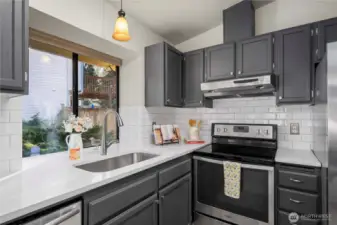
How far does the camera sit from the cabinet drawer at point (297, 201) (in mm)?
1625

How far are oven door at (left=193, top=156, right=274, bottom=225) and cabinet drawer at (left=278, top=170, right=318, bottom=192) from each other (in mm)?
88

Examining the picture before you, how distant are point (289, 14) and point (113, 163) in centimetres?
262

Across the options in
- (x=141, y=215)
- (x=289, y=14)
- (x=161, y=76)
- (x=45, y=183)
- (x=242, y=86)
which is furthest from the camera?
(x=161, y=76)

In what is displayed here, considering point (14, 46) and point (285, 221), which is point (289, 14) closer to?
point (285, 221)

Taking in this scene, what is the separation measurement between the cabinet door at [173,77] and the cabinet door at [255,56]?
794mm

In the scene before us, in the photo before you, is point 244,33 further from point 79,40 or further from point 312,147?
point 79,40

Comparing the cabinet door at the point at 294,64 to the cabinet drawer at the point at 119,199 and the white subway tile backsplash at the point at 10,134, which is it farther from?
the white subway tile backsplash at the point at 10,134

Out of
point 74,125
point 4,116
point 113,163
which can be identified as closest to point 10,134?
point 4,116

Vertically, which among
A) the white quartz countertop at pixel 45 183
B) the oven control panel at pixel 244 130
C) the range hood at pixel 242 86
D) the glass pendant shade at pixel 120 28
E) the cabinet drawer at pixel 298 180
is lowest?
the cabinet drawer at pixel 298 180

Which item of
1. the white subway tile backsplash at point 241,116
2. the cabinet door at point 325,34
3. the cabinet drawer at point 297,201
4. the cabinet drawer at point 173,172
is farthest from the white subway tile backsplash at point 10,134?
the cabinet door at point 325,34

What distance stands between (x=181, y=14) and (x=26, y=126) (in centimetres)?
206

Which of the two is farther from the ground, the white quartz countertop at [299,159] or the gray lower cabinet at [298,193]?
the white quartz countertop at [299,159]

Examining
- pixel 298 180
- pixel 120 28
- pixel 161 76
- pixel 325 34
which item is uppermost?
pixel 325 34

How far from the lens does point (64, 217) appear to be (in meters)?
0.97
